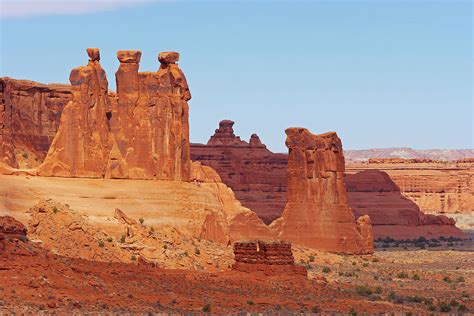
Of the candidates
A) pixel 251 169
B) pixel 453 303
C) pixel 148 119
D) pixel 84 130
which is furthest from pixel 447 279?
pixel 251 169

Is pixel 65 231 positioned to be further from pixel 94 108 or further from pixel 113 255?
pixel 94 108

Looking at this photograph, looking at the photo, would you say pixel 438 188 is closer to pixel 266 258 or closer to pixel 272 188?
pixel 272 188

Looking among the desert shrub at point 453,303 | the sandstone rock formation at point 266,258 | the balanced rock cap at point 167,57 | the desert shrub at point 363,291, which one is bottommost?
the desert shrub at point 453,303

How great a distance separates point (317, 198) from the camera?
9019 centimetres

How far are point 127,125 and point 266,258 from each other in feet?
57.9

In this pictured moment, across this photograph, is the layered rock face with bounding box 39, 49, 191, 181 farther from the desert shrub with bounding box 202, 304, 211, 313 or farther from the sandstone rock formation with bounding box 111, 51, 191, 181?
the desert shrub with bounding box 202, 304, 211, 313

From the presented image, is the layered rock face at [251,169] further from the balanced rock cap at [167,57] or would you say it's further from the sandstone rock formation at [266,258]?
the sandstone rock formation at [266,258]

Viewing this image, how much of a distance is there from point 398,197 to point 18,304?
3626 inches

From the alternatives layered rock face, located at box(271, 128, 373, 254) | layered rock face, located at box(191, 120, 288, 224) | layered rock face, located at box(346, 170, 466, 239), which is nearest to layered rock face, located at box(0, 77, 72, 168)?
layered rock face, located at box(271, 128, 373, 254)

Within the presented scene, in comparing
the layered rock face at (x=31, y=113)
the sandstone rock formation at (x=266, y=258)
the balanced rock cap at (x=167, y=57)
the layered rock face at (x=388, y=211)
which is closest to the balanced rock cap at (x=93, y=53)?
the balanced rock cap at (x=167, y=57)

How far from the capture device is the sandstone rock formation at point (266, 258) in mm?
55969

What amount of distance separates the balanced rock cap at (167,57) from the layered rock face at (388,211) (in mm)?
53278

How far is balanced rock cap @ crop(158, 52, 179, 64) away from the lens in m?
73.1

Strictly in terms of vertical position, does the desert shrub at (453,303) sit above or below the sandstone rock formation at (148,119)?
below
